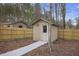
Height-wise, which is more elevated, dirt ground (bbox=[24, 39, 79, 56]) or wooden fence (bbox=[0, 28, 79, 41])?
wooden fence (bbox=[0, 28, 79, 41])

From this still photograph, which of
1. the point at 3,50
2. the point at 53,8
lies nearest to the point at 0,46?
the point at 3,50

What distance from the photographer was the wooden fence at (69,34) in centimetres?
356

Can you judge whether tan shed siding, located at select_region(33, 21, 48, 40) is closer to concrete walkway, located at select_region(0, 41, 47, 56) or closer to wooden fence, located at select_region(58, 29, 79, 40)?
concrete walkway, located at select_region(0, 41, 47, 56)

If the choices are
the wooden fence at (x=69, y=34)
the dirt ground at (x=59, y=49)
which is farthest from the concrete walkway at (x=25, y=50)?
the wooden fence at (x=69, y=34)

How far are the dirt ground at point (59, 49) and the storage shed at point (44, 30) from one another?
9 cm

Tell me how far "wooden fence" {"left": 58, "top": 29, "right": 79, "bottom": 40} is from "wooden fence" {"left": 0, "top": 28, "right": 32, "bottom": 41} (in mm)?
378

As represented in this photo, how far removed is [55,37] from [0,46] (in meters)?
0.68

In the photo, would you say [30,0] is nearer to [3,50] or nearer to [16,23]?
[16,23]

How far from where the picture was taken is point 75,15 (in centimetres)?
359

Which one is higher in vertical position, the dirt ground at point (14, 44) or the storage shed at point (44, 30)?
the storage shed at point (44, 30)

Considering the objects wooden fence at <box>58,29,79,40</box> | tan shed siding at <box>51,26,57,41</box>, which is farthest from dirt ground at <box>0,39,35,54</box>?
wooden fence at <box>58,29,79,40</box>

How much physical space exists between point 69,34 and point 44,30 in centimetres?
31

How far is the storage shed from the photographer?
3.57 metres

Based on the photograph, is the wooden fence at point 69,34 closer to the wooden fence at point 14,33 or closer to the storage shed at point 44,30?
the storage shed at point 44,30
